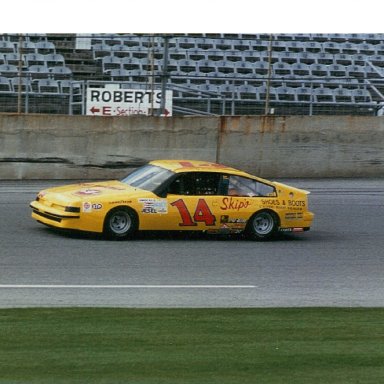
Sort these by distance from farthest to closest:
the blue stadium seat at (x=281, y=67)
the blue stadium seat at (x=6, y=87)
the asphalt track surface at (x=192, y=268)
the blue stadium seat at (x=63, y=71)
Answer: the blue stadium seat at (x=6, y=87) < the asphalt track surface at (x=192, y=268) < the blue stadium seat at (x=281, y=67) < the blue stadium seat at (x=63, y=71)

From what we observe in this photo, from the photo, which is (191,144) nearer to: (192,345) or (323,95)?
(323,95)

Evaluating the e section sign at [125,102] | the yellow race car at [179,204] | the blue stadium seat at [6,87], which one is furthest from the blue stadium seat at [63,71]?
the e section sign at [125,102]

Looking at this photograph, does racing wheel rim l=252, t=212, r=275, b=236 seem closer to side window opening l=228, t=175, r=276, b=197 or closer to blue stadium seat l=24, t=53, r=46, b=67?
side window opening l=228, t=175, r=276, b=197

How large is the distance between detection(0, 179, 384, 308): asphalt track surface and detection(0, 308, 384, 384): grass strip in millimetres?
1040

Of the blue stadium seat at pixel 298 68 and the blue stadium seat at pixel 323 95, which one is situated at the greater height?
the blue stadium seat at pixel 298 68

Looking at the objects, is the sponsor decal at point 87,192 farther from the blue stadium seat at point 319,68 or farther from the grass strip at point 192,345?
the blue stadium seat at point 319,68

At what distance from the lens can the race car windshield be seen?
16500mm

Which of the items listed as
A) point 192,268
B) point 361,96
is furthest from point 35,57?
point 361,96

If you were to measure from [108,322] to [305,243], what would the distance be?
7.37m

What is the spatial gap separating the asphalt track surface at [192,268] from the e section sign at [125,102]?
428 cm

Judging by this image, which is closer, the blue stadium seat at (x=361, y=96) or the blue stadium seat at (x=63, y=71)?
the blue stadium seat at (x=63, y=71)

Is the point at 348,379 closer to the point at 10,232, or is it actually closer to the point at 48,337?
the point at 48,337

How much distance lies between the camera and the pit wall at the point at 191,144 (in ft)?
72.2

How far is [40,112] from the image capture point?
22.3 m
